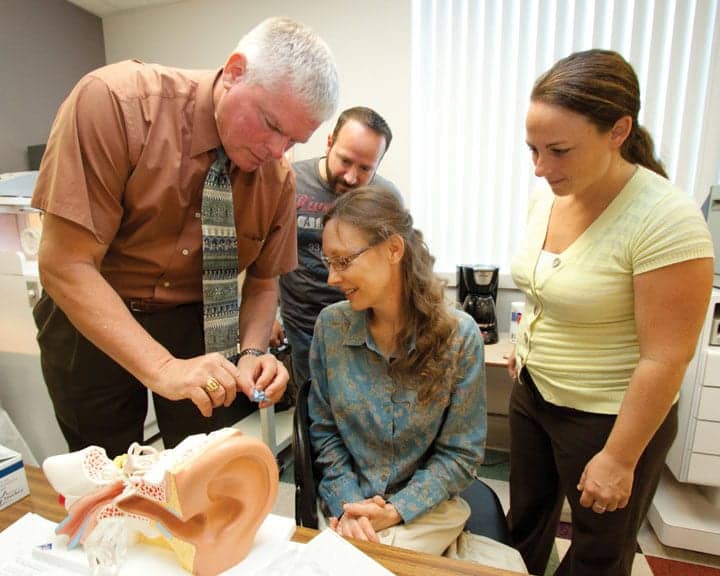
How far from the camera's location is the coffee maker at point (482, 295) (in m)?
2.54

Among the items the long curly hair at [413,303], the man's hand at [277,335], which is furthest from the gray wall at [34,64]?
the long curly hair at [413,303]

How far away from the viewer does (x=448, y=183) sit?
2.79 meters

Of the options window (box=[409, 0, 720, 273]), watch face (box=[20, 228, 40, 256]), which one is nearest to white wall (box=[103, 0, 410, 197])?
window (box=[409, 0, 720, 273])

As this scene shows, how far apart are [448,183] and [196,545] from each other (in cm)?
245

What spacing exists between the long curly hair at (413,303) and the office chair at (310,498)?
0.91ft

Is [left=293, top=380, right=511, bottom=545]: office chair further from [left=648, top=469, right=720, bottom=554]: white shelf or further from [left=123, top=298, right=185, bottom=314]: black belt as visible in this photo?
[left=648, top=469, right=720, bottom=554]: white shelf

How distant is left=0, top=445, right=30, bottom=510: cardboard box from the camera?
91 centimetres

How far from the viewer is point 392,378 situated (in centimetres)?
124

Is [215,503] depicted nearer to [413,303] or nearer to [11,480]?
[11,480]

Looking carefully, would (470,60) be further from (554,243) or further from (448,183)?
(554,243)

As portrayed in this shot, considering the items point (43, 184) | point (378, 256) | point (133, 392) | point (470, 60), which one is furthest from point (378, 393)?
point (470, 60)

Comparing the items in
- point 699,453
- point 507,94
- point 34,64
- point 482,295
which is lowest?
point 699,453

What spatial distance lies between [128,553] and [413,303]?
85 centimetres

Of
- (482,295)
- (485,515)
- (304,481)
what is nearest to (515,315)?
(482,295)
